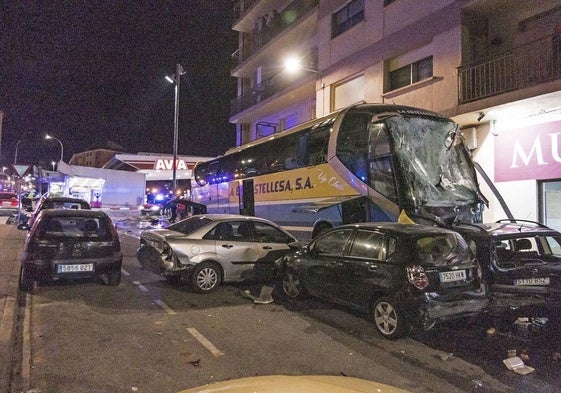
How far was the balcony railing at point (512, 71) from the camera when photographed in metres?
10.8

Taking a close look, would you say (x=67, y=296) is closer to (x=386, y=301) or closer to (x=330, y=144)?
(x=386, y=301)

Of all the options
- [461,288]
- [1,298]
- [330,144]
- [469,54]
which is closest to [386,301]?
[461,288]

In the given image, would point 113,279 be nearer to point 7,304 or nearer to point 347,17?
point 7,304

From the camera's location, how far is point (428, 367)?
5055 millimetres

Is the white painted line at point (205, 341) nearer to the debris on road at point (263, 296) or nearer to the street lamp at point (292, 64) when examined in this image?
the debris on road at point (263, 296)

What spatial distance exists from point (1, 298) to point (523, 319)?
7927 mm

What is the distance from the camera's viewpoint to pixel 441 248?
20.5ft

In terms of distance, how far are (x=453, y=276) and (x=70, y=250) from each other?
6.45m

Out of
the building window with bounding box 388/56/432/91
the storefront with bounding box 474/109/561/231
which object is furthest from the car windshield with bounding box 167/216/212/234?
the building window with bounding box 388/56/432/91

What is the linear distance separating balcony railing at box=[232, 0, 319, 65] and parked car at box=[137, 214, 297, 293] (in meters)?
15.4

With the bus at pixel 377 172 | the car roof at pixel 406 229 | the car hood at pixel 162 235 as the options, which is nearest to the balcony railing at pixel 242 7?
the bus at pixel 377 172

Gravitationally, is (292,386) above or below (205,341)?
above

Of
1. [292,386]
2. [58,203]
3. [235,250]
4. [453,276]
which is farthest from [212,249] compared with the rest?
[58,203]

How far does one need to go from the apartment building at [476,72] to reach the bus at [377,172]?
2.79 meters
